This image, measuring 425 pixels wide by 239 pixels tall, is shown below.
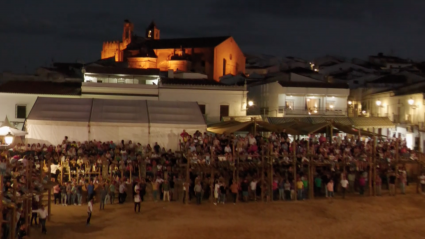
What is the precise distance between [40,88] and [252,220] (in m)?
23.1

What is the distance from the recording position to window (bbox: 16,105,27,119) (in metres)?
34.6

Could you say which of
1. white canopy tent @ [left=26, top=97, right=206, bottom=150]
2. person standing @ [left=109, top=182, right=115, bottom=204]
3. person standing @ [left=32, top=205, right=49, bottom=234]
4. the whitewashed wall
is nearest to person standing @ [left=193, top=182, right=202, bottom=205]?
person standing @ [left=109, top=182, right=115, bottom=204]

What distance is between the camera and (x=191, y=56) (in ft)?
194

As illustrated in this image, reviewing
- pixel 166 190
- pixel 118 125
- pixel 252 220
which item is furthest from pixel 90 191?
pixel 118 125

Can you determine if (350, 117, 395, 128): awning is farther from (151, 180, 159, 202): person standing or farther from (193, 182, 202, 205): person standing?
(151, 180, 159, 202): person standing

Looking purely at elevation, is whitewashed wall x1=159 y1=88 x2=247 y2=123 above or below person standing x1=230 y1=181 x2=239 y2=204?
above

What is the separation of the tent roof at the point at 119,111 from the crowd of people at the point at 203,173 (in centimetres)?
241

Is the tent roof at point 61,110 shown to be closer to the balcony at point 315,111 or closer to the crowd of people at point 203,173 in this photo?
the crowd of people at point 203,173

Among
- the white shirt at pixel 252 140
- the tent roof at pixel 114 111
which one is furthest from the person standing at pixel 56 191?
the white shirt at pixel 252 140

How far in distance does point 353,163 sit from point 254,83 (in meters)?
22.8

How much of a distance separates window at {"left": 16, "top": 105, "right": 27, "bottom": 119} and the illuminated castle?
74.0ft

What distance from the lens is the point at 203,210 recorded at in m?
21.0

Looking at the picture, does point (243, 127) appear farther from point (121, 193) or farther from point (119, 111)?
point (121, 193)

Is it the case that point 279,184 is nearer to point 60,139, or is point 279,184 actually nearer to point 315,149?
point 315,149
